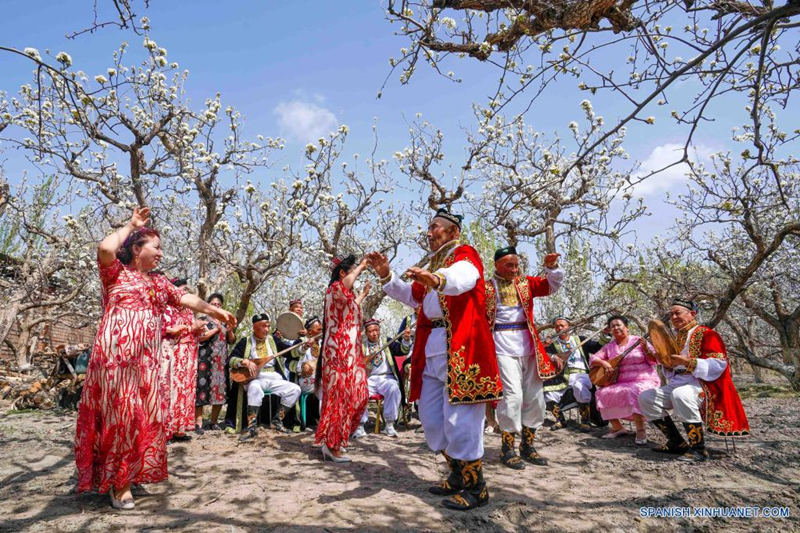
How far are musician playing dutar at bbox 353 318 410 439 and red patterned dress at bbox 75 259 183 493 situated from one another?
11.6 feet

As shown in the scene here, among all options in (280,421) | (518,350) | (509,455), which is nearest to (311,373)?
(280,421)

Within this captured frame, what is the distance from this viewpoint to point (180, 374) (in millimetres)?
5953

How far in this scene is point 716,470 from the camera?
437 centimetres

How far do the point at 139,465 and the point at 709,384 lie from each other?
199 inches

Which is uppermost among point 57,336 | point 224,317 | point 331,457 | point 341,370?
point 57,336

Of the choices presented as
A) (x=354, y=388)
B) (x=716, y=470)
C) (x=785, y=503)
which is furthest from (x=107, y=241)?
(x=716, y=470)

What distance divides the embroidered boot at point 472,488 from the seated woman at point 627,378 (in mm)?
3236

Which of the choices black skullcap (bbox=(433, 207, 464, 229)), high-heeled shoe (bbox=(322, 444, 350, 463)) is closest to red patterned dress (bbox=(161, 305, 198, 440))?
high-heeled shoe (bbox=(322, 444, 350, 463))

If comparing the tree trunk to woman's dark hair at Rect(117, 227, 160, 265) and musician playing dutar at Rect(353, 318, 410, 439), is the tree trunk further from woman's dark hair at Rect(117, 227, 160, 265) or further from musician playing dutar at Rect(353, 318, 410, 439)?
woman's dark hair at Rect(117, 227, 160, 265)

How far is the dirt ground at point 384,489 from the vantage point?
Result: 2.97 meters

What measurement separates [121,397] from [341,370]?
2.24 metres

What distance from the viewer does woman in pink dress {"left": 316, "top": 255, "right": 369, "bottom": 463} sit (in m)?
4.93

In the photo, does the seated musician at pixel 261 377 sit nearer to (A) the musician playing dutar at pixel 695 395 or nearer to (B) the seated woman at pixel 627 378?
(B) the seated woman at pixel 627 378

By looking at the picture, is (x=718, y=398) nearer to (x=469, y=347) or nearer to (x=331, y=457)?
(x=469, y=347)
